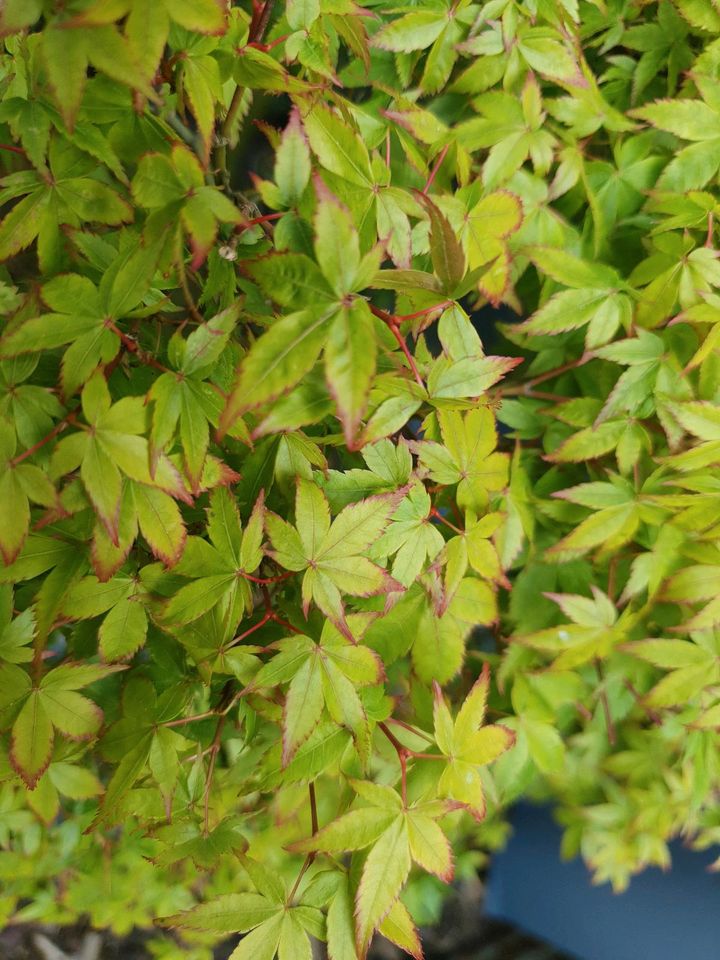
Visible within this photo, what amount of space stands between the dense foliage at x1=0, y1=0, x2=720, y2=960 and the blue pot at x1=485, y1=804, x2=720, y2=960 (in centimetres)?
65

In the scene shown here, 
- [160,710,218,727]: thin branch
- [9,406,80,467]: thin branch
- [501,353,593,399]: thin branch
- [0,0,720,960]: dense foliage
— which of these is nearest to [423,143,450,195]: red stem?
[0,0,720,960]: dense foliage

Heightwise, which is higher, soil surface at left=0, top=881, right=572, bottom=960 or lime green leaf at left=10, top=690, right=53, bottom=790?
lime green leaf at left=10, top=690, right=53, bottom=790

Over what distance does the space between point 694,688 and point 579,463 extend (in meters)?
0.36

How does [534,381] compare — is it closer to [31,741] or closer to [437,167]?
[437,167]

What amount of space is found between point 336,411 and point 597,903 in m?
1.76

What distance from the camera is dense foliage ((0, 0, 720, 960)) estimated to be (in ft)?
1.92

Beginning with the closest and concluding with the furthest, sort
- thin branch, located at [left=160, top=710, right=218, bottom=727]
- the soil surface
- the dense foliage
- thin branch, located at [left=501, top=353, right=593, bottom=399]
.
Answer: the dense foliage, thin branch, located at [left=160, top=710, right=218, bottom=727], thin branch, located at [left=501, top=353, right=593, bottom=399], the soil surface

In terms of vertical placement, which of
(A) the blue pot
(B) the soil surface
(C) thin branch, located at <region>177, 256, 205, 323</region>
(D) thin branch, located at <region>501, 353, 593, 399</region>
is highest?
(C) thin branch, located at <region>177, 256, 205, 323</region>

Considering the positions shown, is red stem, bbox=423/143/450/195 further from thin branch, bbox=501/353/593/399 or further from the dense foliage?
thin branch, bbox=501/353/593/399

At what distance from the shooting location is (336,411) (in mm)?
520

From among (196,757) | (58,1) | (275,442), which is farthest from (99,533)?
(58,1)

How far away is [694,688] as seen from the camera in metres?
0.94

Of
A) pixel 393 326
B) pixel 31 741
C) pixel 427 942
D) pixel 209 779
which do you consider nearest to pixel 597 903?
pixel 427 942

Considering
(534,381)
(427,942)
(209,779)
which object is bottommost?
(427,942)
